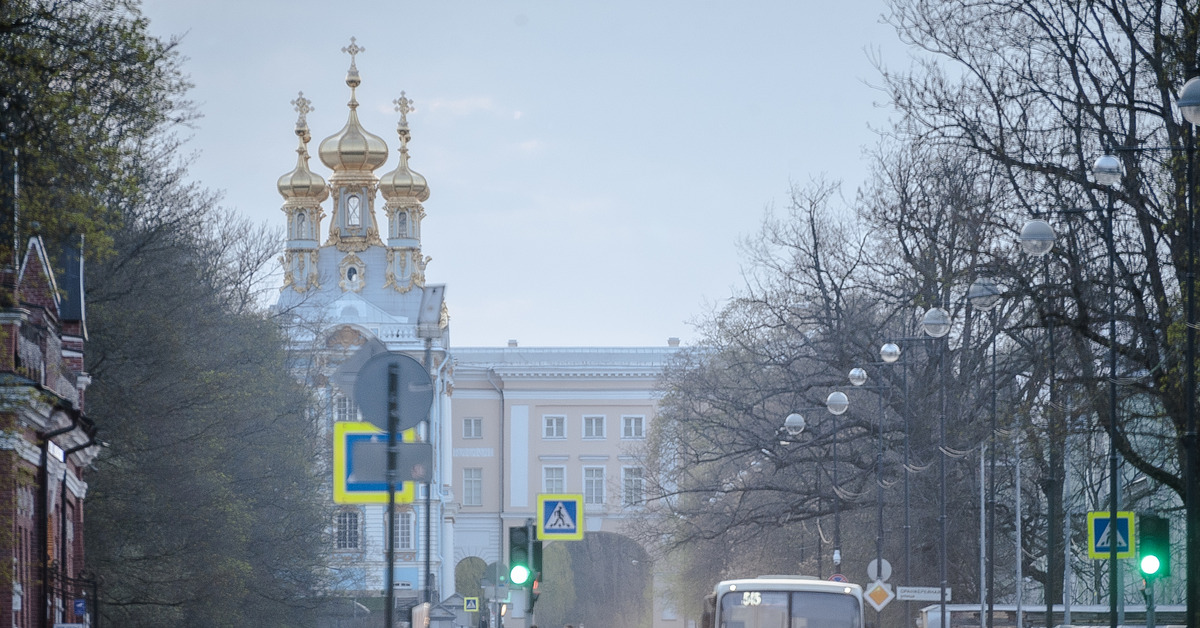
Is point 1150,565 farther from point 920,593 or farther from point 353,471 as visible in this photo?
point 353,471

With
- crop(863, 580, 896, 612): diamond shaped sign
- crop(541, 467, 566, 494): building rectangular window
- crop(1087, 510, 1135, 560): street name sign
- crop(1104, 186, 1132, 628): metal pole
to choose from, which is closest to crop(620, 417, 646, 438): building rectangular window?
crop(541, 467, 566, 494): building rectangular window

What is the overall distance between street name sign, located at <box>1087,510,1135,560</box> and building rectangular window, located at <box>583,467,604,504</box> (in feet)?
301

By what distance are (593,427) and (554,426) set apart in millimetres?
2493

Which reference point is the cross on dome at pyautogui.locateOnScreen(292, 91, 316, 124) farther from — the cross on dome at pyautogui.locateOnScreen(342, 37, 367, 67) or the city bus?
the city bus

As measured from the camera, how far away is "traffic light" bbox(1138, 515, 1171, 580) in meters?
24.0

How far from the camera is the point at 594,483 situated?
120000 millimetres

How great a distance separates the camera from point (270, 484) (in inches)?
2106

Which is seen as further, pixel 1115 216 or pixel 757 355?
pixel 757 355

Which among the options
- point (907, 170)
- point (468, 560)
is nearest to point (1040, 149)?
point (907, 170)

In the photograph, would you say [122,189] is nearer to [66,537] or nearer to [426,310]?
[66,537]

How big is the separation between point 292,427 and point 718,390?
15.6 metres

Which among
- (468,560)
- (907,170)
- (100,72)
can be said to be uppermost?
(907,170)

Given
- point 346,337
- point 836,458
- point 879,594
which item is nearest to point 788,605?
point 879,594

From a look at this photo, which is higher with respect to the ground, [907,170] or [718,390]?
[907,170]
